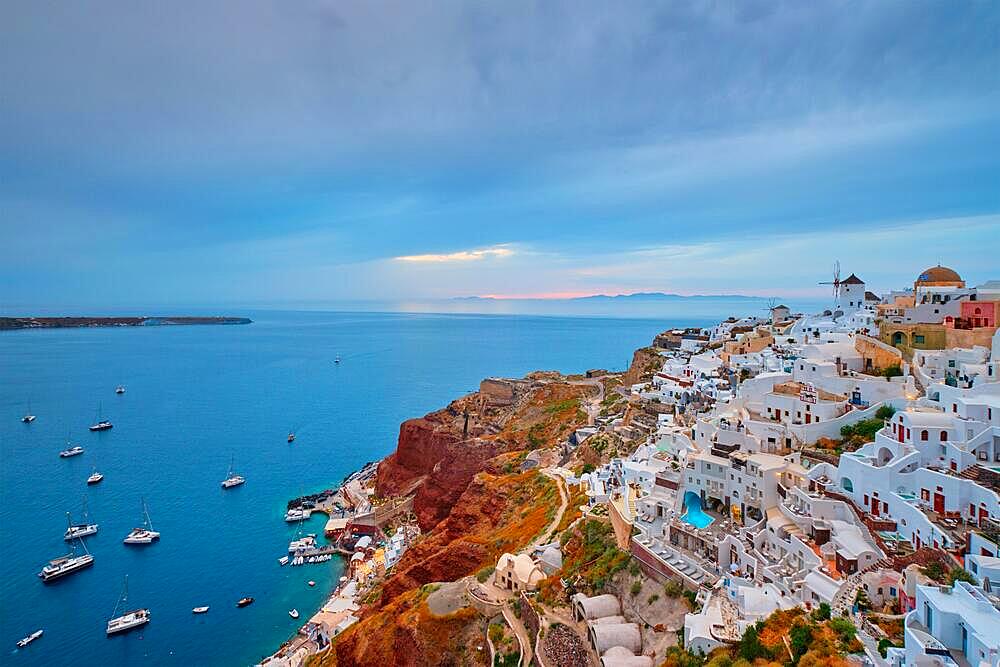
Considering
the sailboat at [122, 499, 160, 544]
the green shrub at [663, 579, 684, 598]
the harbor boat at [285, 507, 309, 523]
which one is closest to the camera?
the green shrub at [663, 579, 684, 598]

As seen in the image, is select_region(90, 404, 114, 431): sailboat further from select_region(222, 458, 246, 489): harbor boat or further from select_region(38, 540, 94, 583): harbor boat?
select_region(38, 540, 94, 583): harbor boat

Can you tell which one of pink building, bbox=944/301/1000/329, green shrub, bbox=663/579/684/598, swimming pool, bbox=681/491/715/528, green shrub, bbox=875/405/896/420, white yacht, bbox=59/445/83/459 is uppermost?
pink building, bbox=944/301/1000/329

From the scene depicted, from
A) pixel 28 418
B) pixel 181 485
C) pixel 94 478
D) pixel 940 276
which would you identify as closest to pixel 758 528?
pixel 940 276

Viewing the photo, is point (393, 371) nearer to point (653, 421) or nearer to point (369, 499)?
point (369, 499)

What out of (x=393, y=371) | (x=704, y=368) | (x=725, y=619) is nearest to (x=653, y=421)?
(x=704, y=368)

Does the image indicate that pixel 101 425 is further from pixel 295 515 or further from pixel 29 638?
pixel 29 638

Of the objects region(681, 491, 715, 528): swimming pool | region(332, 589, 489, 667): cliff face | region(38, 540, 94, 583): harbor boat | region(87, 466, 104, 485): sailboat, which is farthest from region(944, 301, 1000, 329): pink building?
region(87, 466, 104, 485): sailboat
